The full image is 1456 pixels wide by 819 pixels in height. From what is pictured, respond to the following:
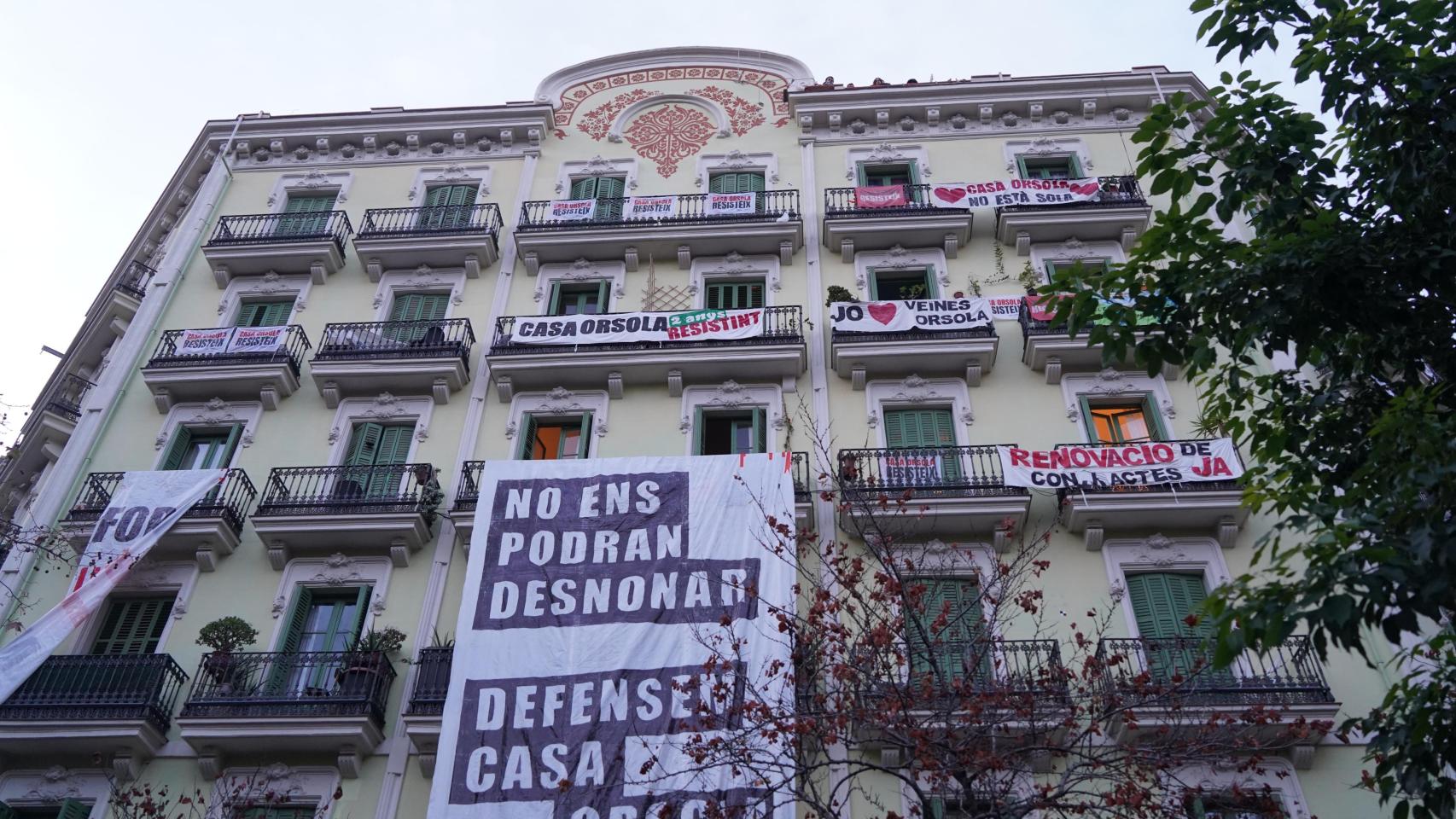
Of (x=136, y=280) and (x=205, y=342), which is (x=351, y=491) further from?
(x=136, y=280)

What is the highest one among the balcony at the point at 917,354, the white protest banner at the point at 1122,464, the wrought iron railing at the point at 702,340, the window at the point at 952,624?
the wrought iron railing at the point at 702,340

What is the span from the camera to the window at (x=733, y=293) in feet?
78.6

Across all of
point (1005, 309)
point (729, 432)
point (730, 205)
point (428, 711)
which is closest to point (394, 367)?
point (729, 432)

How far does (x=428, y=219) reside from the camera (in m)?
25.9

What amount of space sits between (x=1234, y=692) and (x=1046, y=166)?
13.9 metres

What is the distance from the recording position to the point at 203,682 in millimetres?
17953

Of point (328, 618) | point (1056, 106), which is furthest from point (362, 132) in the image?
point (1056, 106)

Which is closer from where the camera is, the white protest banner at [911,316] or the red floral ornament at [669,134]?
the white protest banner at [911,316]

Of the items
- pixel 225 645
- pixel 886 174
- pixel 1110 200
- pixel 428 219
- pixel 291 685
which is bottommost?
pixel 291 685

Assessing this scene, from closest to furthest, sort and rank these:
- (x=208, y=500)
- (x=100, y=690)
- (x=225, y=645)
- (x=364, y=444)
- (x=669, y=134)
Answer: (x=100, y=690), (x=225, y=645), (x=208, y=500), (x=364, y=444), (x=669, y=134)

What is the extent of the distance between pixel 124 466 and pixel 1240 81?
19240 mm

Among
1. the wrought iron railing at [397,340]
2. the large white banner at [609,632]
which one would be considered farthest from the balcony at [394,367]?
the large white banner at [609,632]

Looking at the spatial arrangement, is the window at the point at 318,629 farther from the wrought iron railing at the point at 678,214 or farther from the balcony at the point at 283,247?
the wrought iron railing at the point at 678,214

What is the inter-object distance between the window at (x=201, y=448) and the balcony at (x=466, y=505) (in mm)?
4788
